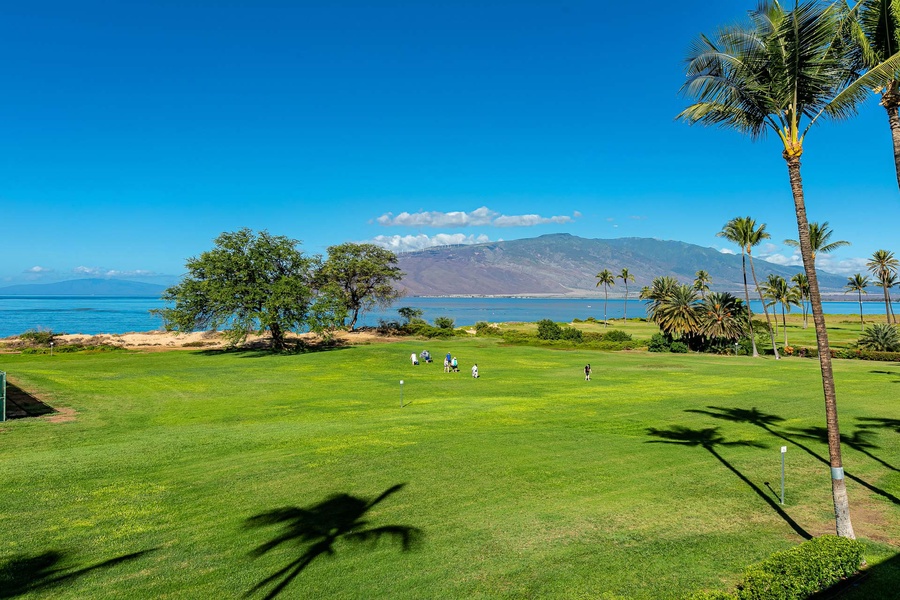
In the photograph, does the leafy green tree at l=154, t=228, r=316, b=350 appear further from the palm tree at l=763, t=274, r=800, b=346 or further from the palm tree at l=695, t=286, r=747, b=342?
the palm tree at l=763, t=274, r=800, b=346

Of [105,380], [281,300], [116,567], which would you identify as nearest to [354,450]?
[116,567]

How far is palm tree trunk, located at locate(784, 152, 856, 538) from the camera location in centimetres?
1072

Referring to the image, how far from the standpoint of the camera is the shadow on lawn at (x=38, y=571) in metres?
9.24

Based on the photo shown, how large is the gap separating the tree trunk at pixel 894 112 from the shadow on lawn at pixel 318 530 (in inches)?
635

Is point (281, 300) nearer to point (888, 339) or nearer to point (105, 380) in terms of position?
point (105, 380)

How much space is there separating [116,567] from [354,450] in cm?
903

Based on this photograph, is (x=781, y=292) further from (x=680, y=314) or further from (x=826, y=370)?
(x=826, y=370)

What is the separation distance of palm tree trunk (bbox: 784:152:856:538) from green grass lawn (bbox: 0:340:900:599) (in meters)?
0.95

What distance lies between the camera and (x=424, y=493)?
14164mm

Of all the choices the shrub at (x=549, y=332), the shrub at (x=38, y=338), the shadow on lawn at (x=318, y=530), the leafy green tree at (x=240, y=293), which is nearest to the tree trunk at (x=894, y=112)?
the shadow on lawn at (x=318, y=530)

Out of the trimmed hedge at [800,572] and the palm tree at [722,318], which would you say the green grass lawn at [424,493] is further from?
the palm tree at [722,318]

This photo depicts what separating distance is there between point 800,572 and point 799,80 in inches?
406

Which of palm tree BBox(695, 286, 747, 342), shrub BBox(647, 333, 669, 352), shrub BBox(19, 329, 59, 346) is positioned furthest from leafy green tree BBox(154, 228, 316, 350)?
palm tree BBox(695, 286, 747, 342)

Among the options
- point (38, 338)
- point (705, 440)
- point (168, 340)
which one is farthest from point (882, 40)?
point (38, 338)
